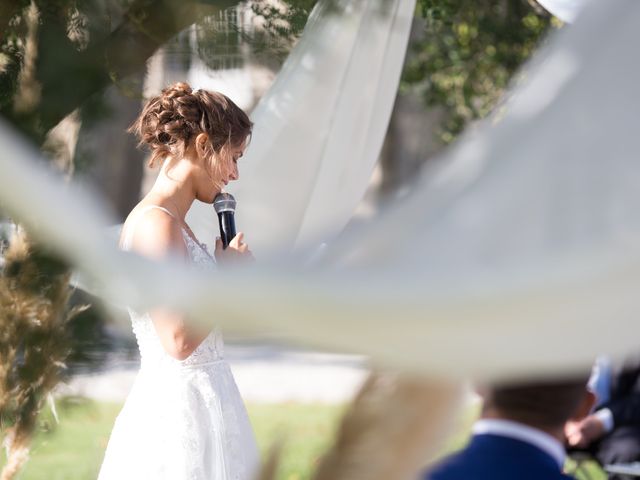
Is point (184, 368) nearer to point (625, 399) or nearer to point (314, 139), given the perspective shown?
point (314, 139)

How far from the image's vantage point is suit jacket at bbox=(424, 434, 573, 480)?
5.25 ft

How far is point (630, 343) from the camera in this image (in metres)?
0.90

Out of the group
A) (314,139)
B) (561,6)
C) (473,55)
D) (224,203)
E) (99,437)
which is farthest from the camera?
(473,55)

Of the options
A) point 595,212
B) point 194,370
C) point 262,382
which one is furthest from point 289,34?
point 262,382

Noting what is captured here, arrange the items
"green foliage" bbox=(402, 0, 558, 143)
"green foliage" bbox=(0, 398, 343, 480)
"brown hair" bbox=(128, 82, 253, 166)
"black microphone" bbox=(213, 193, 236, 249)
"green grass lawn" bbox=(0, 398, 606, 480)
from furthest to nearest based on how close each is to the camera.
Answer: "green foliage" bbox=(402, 0, 558, 143), "black microphone" bbox=(213, 193, 236, 249), "brown hair" bbox=(128, 82, 253, 166), "green grass lawn" bbox=(0, 398, 606, 480), "green foliage" bbox=(0, 398, 343, 480)

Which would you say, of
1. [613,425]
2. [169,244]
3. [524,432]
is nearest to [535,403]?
[524,432]

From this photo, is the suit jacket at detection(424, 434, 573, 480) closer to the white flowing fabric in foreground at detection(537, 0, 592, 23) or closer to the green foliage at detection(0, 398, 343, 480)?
the green foliage at detection(0, 398, 343, 480)

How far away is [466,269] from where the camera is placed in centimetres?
87

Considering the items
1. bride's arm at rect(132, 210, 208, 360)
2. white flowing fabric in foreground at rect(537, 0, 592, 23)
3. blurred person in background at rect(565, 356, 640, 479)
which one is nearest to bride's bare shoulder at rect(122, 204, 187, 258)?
bride's arm at rect(132, 210, 208, 360)

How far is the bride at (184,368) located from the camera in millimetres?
2922

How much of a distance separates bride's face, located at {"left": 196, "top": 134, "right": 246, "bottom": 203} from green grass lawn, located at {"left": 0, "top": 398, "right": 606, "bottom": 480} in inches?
25.0

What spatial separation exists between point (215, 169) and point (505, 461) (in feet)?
5.12

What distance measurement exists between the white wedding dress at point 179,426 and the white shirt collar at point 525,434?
1.55 meters

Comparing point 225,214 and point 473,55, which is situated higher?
point 225,214
